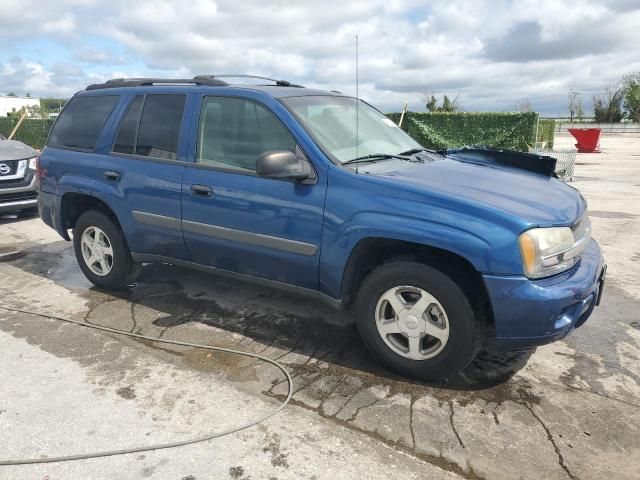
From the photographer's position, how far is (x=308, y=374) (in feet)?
11.2

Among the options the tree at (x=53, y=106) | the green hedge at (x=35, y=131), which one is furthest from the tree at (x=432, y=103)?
the tree at (x=53, y=106)

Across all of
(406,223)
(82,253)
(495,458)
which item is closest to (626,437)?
(495,458)

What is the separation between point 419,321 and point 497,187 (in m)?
0.98

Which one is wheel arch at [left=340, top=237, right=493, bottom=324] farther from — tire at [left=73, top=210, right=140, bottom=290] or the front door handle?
tire at [left=73, top=210, right=140, bottom=290]

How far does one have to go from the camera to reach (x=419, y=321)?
A: 3186 mm

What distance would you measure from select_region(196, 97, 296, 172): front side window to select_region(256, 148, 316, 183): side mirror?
220 mm

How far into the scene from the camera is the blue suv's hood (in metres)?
3.00

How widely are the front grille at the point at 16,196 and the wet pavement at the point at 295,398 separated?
3882mm

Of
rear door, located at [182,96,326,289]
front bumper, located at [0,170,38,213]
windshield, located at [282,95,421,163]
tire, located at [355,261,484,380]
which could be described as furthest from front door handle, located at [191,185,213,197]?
front bumper, located at [0,170,38,213]

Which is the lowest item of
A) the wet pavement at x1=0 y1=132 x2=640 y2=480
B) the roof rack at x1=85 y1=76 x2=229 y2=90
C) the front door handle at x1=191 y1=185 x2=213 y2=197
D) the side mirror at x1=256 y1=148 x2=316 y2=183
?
the wet pavement at x1=0 y1=132 x2=640 y2=480

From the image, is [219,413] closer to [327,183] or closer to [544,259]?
[327,183]

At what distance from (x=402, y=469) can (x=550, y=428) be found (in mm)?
905

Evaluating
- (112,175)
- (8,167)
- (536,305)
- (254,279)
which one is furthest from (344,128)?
(8,167)

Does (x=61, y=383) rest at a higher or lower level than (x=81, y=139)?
lower
